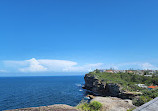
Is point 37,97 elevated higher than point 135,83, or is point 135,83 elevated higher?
point 135,83

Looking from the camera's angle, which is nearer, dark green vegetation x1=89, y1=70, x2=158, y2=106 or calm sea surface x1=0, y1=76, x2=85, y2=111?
dark green vegetation x1=89, y1=70, x2=158, y2=106

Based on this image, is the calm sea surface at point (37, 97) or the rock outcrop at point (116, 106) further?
the calm sea surface at point (37, 97)

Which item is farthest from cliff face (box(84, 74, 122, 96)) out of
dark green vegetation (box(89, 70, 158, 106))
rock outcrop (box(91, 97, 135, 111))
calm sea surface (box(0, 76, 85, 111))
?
rock outcrop (box(91, 97, 135, 111))

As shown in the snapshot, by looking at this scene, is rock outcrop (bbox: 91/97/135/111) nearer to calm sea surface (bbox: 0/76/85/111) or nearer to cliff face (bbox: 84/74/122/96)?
calm sea surface (bbox: 0/76/85/111)

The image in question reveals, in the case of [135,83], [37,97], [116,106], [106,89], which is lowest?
[37,97]

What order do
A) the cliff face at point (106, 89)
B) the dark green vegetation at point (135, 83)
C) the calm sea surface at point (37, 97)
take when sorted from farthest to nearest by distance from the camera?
1. the cliff face at point (106, 89)
2. the calm sea surface at point (37, 97)
3. the dark green vegetation at point (135, 83)

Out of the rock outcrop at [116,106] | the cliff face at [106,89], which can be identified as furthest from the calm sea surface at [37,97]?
the rock outcrop at [116,106]

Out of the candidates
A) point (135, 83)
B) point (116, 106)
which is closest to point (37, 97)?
point (116, 106)

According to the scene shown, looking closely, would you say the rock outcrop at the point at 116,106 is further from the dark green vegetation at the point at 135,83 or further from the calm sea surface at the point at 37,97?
the calm sea surface at the point at 37,97

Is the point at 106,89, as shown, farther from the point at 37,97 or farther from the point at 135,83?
the point at 37,97

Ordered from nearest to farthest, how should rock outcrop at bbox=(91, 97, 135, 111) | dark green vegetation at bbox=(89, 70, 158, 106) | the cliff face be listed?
dark green vegetation at bbox=(89, 70, 158, 106) < rock outcrop at bbox=(91, 97, 135, 111) < the cliff face

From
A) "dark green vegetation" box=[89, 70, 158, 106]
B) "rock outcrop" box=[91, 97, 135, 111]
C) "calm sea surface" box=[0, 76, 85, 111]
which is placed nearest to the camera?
"dark green vegetation" box=[89, 70, 158, 106]

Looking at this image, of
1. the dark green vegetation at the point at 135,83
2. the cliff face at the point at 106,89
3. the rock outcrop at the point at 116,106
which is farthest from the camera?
the cliff face at the point at 106,89

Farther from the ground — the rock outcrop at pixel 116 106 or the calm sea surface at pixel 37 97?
the rock outcrop at pixel 116 106
